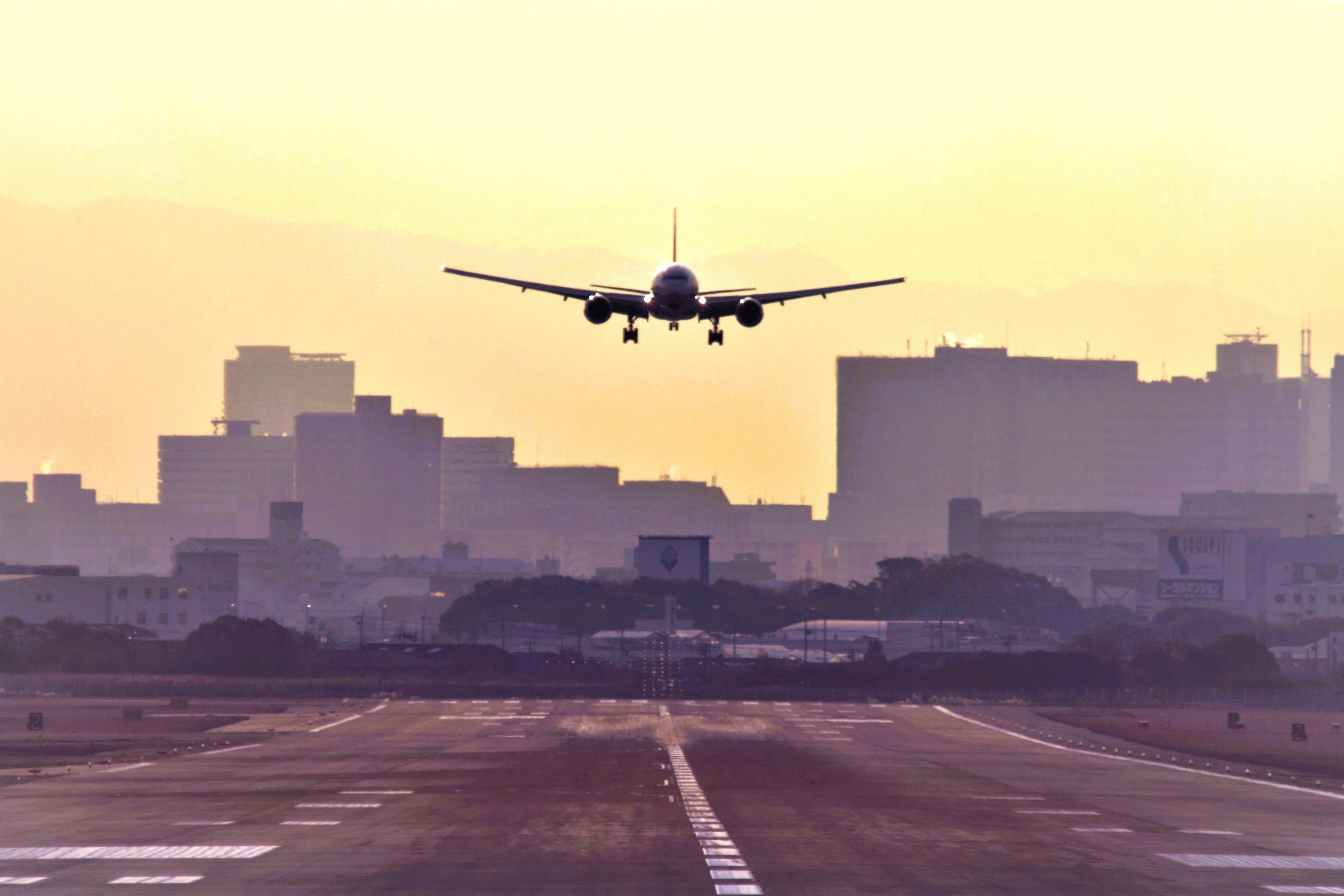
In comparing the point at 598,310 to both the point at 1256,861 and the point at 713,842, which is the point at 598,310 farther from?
the point at 1256,861

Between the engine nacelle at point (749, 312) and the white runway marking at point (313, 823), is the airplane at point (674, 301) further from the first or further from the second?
the white runway marking at point (313, 823)

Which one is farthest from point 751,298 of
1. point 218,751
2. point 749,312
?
point 218,751

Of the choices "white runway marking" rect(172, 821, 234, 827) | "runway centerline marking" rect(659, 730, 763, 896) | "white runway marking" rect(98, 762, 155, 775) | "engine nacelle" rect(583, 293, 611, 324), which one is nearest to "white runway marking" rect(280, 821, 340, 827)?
"white runway marking" rect(172, 821, 234, 827)

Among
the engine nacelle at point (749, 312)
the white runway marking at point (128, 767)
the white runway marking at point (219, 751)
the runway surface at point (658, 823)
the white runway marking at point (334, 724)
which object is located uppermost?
the engine nacelle at point (749, 312)

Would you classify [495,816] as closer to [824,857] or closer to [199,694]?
[824,857]

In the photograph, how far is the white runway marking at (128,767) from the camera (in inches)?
3787

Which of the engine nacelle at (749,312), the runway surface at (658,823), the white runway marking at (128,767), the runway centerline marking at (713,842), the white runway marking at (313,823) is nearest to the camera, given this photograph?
the runway centerline marking at (713,842)

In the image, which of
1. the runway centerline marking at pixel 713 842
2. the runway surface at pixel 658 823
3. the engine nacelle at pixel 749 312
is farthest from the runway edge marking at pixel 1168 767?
the engine nacelle at pixel 749 312

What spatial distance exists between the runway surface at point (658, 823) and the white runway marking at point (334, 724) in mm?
12633

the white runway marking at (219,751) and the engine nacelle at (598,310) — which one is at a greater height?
the engine nacelle at (598,310)

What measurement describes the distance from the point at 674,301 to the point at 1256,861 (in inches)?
1409

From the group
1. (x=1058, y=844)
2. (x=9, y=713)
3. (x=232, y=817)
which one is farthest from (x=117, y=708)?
(x=1058, y=844)

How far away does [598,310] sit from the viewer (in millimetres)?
80938

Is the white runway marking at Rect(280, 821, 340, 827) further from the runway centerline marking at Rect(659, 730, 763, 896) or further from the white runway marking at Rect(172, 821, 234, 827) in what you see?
the runway centerline marking at Rect(659, 730, 763, 896)
